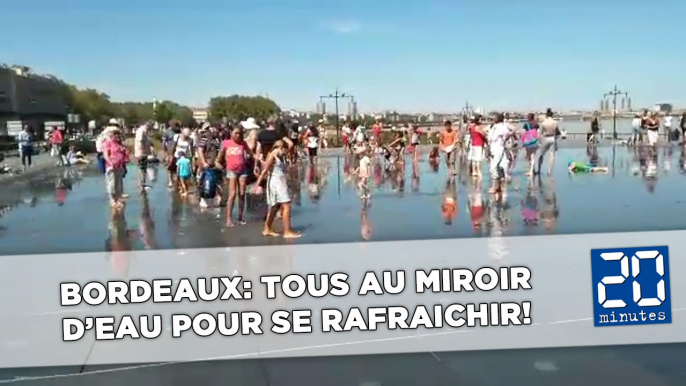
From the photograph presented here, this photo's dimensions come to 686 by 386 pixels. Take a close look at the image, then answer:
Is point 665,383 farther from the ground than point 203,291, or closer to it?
closer to it

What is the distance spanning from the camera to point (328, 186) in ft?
43.0

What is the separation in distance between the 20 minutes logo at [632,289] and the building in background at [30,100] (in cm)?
1420

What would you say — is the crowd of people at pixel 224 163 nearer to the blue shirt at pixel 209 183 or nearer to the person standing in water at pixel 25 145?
the blue shirt at pixel 209 183

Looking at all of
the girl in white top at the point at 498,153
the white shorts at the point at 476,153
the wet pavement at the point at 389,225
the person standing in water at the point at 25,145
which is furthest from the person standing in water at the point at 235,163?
the person standing in water at the point at 25,145

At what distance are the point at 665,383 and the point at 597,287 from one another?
827 mm

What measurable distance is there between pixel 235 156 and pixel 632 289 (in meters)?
5.45

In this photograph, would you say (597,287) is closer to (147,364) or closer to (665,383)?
(665,383)

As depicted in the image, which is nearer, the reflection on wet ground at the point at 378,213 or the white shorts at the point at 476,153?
the reflection on wet ground at the point at 378,213

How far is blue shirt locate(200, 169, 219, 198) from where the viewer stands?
10391mm

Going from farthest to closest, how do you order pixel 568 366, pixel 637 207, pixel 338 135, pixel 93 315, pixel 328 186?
pixel 338 135 → pixel 328 186 → pixel 637 207 → pixel 93 315 → pixel 568 366

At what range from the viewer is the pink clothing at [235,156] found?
28.8 feet

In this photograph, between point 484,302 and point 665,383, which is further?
point 484,302

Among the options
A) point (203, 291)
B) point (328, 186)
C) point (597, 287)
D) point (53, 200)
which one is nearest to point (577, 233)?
point (597, 287)

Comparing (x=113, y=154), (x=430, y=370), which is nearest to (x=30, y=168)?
(x=113, y=154)
